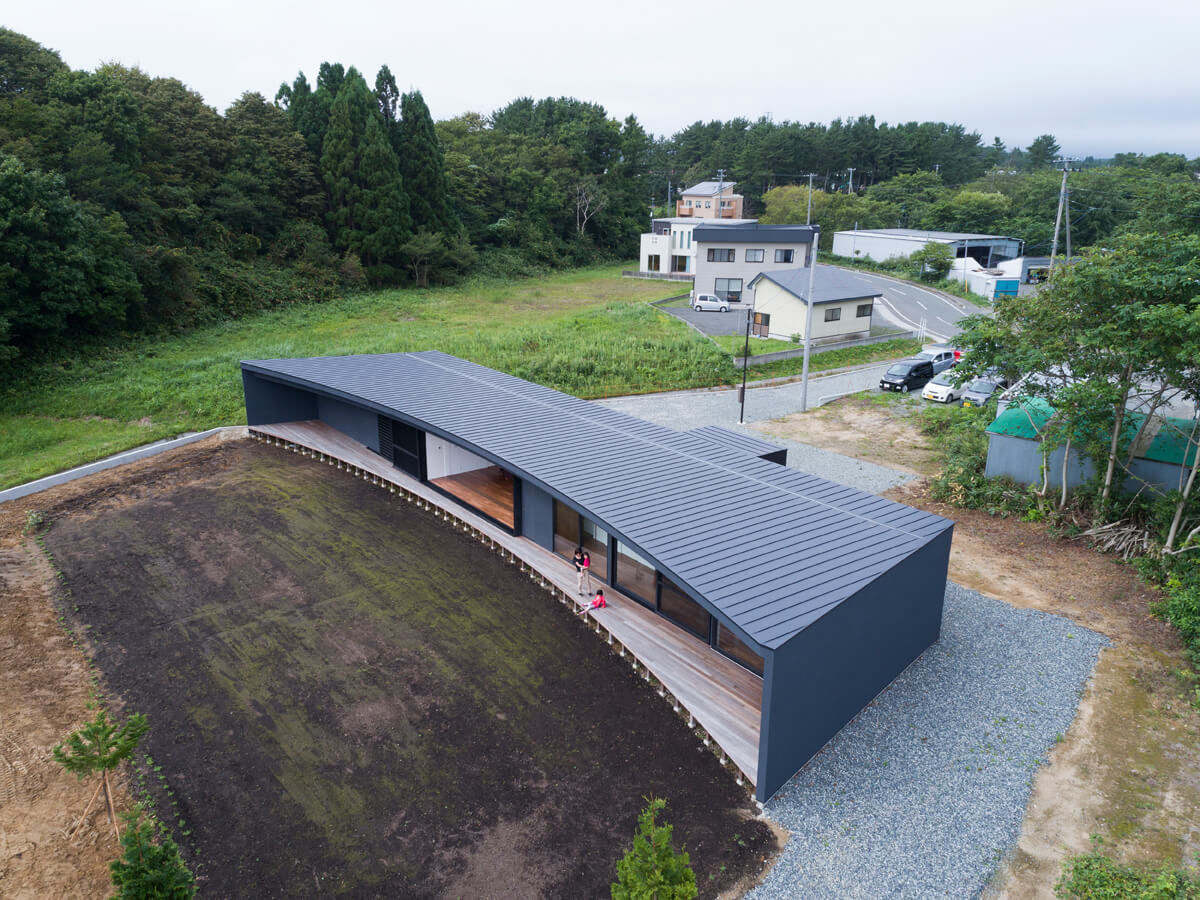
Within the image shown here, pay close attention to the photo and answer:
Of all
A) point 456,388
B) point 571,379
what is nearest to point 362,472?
point 456,388

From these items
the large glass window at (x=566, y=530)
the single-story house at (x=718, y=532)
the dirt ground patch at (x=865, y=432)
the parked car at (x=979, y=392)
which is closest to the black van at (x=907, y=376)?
the dirt ground patch at (x=865, y=432)

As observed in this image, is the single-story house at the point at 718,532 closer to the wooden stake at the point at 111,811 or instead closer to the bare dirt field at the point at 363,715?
the bare dirt field at the point at 363,715

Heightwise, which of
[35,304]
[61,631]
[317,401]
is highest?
[35,304]

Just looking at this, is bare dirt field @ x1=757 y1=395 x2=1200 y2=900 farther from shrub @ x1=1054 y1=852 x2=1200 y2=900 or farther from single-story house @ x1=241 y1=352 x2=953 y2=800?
single-story house @ x1=241 y1=352 x2=953 y2=800

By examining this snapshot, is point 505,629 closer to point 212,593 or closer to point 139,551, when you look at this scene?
point 212,593

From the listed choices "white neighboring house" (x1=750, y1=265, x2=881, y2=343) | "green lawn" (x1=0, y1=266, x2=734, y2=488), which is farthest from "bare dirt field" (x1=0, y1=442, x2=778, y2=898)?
"white neighboring house" (x1=750, y1=265, x2=881, y2=343)
